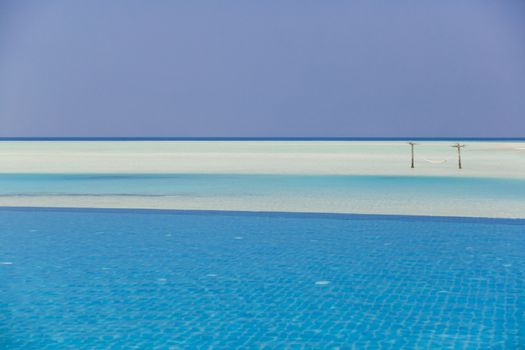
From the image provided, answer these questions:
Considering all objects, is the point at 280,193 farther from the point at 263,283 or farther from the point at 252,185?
the point at 263,283

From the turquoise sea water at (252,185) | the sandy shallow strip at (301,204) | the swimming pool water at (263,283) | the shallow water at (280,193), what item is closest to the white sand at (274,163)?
the turquoise sea water at (252,185)

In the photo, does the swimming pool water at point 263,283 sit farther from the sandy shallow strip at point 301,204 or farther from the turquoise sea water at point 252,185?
the turquoise sea water at point 252,185

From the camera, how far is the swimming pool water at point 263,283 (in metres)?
4.46

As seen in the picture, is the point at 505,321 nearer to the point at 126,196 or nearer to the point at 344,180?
the point at 126,196

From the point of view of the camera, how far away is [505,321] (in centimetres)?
471

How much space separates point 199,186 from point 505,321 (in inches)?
395

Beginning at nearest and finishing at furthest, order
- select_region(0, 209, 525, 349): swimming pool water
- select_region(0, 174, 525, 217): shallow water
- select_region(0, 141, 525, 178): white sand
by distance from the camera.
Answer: select_region(0, 209, 525, 349): swimming pool water, select_region(0, 174, 525, 217): shallow water, select_region(0, 141, 525, 178): white sand

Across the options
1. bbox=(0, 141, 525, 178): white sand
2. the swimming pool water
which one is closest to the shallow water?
the swimming pool water

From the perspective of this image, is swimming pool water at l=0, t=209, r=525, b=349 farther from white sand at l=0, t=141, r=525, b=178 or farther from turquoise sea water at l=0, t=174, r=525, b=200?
white sand at l=0, t=141, r=525, b=178

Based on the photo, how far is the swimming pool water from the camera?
4461mm

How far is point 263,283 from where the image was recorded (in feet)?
19.2

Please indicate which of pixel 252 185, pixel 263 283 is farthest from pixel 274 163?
pixel 263 283

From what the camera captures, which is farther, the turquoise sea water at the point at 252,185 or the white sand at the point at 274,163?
the white sand at the point at 274,163

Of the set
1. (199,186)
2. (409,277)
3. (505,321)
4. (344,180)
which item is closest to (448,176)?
(344,180)
